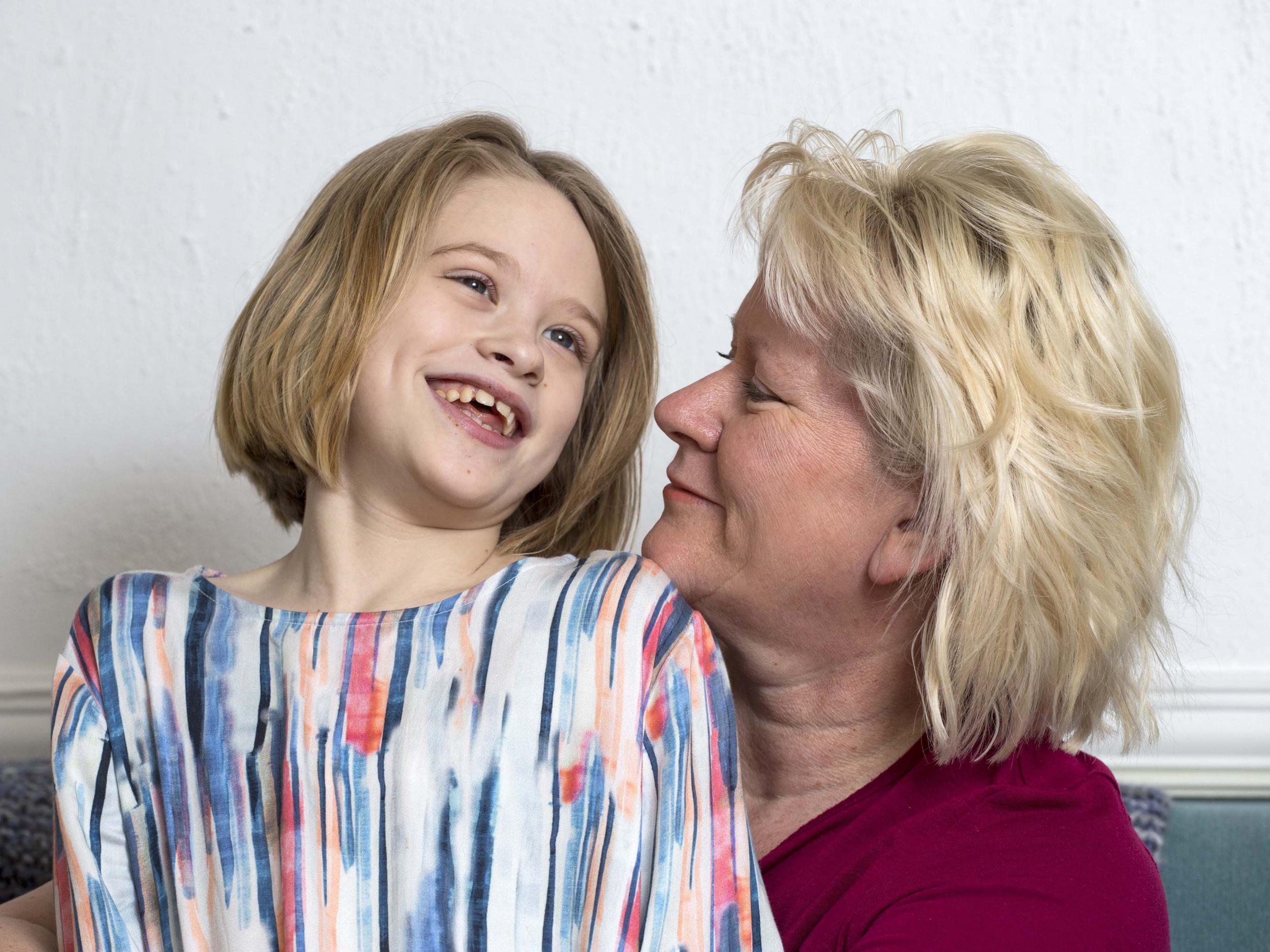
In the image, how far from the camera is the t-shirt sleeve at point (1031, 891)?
38.4 inches

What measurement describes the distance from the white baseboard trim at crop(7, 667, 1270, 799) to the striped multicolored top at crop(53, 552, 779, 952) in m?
0.97

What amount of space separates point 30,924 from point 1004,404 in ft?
3.42

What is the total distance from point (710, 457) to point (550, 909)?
1.54ft

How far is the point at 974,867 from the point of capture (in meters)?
1.04

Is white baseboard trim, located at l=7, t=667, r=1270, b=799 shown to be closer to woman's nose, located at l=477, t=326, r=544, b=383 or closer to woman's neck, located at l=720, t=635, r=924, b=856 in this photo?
woman's neck, located at l=720, t=635, r=924, b=856

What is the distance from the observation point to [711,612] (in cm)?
121

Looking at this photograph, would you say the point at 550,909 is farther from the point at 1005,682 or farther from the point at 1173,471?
the point at 1173,471

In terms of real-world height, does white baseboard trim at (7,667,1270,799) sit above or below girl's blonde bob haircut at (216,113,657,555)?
below

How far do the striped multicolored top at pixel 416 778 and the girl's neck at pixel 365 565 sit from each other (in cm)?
5

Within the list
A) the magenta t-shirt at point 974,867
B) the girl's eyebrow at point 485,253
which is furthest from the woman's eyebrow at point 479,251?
the magenta t-shirt at point 974,867

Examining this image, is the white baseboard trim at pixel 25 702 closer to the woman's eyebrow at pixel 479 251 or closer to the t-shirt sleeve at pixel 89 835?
the t-shirt sleeve at pixel 89 835

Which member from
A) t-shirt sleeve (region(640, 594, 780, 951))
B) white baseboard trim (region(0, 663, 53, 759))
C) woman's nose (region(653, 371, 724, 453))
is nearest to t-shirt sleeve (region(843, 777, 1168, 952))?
t-shirt sleeve (region(640, 594, 780, 951))

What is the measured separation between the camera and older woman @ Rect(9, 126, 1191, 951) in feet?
3.45

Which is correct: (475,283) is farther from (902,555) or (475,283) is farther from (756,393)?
(902,555)
